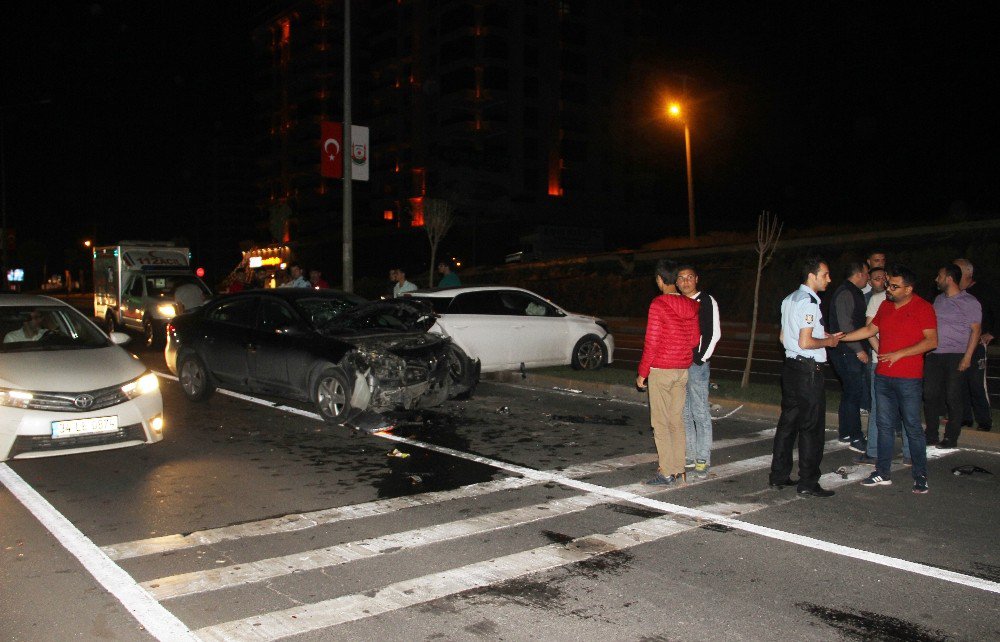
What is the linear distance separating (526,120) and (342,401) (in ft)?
203

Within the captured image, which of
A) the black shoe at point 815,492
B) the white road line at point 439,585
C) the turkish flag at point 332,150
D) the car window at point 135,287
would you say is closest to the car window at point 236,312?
the white road line at point 439,585

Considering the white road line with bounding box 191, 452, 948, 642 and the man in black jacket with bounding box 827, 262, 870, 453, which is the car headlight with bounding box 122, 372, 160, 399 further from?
the man in black jacket with bounding box 827, 262, 870, 453

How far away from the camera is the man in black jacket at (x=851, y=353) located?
7.67m

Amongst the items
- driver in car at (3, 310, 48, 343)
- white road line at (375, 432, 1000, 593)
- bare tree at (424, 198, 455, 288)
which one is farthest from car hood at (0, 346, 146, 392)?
bare tree at (424, 198, 455, 288)

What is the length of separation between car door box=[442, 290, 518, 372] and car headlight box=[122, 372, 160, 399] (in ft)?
17.3

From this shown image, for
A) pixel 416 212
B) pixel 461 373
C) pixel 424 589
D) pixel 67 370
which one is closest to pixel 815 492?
pixel 424 589

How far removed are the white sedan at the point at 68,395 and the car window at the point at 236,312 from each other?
2.56 m

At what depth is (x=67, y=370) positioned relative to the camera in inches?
283

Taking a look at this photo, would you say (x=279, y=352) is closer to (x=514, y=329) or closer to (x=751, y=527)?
(x=514, y=329)

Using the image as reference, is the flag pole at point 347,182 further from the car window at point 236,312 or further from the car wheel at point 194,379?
the car wheel at point 194,379

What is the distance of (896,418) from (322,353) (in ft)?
20.0

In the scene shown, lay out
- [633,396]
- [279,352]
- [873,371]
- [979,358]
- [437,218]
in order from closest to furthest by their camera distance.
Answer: [873,371] < [979,358] < [279,352] < [633,396] < [437,218]

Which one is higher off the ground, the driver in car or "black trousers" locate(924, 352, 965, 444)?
the driver in car

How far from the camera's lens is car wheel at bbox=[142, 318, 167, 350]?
1888 cm
